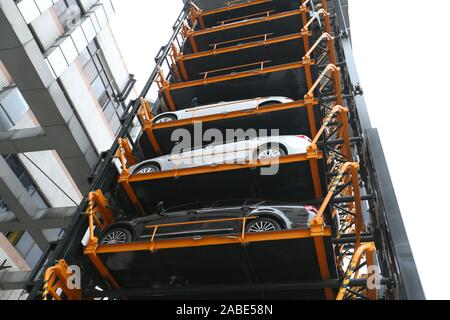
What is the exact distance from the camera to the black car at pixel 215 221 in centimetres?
673

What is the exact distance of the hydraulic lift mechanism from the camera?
6309mm

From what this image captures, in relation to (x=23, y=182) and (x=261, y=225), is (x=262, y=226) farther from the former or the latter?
(x=23, y=182)

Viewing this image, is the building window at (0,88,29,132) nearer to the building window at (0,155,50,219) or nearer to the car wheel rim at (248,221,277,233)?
the building window at (0,155,50,219)

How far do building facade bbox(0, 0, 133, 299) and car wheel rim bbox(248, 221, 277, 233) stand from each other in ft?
22.6

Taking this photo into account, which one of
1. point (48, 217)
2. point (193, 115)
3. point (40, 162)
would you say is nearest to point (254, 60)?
point (193, 115)

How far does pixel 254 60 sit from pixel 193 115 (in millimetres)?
3238

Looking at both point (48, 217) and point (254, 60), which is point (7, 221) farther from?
point (254, 60)

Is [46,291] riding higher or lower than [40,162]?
lower

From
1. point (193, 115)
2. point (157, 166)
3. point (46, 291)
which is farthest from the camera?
point (193, 115)

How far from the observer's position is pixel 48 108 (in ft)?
40.9

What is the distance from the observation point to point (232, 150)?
8055mm

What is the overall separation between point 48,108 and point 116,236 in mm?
6438

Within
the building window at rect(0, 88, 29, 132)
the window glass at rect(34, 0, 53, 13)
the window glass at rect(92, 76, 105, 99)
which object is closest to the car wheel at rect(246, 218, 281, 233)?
the window glass at rect(34, 0, 53, 13)

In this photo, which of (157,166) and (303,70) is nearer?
(157,166)
